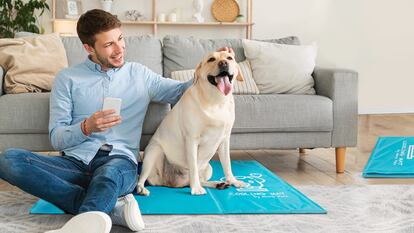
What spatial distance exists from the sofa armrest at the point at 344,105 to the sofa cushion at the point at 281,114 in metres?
0.05

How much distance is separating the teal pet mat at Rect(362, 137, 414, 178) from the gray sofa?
205 millimetres

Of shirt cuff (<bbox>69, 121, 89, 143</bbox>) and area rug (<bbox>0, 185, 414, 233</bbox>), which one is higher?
shirt cuff (<bbox>69, 121, 89, 143</bbox>)

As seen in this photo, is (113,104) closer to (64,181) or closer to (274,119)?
(64,181)

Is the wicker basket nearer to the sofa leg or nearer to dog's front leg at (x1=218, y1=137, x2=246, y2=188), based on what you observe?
the sofa leg

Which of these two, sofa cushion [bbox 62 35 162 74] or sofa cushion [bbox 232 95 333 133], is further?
sofa cushion [bbox 62 35 162 74]

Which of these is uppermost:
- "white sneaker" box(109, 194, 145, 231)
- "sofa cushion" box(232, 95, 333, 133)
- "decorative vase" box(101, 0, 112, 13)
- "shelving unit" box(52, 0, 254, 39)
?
"decorative vase" box(101, 0, 112, 13)

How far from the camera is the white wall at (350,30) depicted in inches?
238

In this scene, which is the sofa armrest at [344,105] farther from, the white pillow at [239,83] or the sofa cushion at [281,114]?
the white pillow at [239,83]

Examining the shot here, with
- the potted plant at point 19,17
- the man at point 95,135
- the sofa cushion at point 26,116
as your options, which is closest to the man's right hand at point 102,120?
the man at point 95,135

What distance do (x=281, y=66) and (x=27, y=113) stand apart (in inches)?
60.4

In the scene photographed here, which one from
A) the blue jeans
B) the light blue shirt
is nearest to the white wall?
the light blue shirt

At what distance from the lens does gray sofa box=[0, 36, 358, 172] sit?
296 centimetres

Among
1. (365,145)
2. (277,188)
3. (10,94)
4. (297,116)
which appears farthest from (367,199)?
(10,94)

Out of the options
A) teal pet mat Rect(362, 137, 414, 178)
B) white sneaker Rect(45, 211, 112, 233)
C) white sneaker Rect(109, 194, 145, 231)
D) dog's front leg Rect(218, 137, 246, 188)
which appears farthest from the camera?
teal pet mat Rect(362, 137, 414, 178)
